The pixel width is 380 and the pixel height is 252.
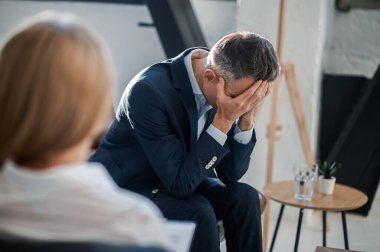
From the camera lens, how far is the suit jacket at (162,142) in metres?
1.63

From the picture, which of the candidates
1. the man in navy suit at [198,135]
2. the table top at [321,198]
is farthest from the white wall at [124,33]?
the man in navy suit at [198,135]

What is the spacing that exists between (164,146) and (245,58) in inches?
14.8

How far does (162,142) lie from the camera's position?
164 cm

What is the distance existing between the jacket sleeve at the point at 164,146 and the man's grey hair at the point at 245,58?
0.22 m

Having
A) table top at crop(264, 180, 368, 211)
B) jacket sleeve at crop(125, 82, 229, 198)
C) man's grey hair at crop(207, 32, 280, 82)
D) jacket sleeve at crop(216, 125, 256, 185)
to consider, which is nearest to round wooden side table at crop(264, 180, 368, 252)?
table top at crop(264, 180, 368, 211)

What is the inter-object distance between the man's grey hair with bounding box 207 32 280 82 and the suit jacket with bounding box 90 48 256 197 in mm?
189

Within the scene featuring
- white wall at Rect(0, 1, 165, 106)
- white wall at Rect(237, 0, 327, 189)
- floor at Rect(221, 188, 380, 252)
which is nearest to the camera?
floor at Rect(221, 188, 380, 252)

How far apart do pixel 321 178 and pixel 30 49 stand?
167 centimetres

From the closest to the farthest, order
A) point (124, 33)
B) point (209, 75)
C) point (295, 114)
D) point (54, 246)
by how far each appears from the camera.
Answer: point (54, 246)
point (209, 75)
point (295, 114)
point (124, 33)

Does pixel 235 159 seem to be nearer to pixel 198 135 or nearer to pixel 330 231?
pixel 198 135

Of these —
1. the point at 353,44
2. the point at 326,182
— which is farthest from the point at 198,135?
the point at 353,44

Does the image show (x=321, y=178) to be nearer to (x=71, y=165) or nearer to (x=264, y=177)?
(x=264, y=177)

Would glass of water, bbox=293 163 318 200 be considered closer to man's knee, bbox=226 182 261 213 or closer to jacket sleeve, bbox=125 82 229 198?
man's knee, bbox=226 182 261 213

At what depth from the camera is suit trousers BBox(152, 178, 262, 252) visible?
5.23 ft
